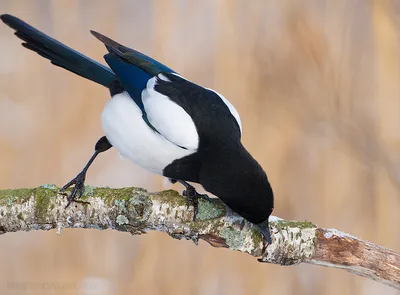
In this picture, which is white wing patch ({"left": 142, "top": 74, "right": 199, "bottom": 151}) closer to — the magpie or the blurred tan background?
the magpie

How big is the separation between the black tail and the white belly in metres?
0.06

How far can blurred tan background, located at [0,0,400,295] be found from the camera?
1.28m

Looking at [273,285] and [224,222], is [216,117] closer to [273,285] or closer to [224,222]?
[224,222]

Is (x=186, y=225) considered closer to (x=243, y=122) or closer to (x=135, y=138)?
(x=135, y=138)

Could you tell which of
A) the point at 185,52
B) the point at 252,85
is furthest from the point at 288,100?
the point at 185,52

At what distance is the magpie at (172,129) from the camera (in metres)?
0.81

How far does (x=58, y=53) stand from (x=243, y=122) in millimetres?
498

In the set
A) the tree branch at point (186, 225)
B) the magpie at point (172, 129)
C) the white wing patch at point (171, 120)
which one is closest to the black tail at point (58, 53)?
the magpie at point (172, 129)

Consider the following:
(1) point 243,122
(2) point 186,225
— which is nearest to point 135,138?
(2) point 186,225

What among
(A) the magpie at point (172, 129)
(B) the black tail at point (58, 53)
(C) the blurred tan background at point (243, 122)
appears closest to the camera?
(A) the magpie at point (172, 129)

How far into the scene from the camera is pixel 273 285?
4.22 ft

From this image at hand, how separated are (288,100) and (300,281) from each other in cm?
43

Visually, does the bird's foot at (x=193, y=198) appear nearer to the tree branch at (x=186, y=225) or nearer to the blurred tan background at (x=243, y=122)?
the tree branch at (x=186, y=225)

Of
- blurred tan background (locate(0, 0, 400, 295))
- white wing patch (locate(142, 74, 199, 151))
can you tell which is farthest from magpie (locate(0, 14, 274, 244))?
blurred tan background (locate(0, 0, 400, 295))
